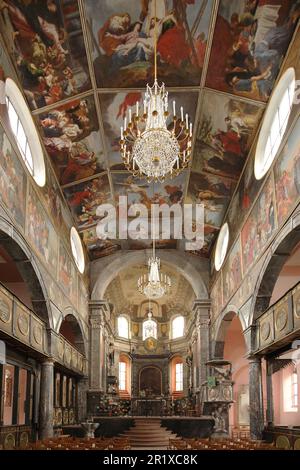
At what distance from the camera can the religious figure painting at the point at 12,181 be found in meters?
12.1

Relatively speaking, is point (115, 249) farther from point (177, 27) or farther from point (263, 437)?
point (177, 27)

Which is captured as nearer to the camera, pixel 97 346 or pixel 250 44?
pixel 250 44

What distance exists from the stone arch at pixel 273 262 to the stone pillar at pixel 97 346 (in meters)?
12.0

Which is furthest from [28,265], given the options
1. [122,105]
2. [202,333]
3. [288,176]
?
[202,333]

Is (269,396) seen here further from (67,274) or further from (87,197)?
(87,197)

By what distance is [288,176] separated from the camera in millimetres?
12516

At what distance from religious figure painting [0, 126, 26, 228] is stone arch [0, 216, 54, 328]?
472 mm

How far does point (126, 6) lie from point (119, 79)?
275 cm

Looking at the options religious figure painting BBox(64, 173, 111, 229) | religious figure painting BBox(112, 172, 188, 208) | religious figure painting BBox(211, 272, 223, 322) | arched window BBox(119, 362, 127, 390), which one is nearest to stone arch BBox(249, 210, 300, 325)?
religious figure painting BBox(112, 172, 188, 208)

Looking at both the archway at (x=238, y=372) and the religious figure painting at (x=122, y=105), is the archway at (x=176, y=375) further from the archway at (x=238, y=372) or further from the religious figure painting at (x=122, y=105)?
the religious figure painting at (x=122, y=105)

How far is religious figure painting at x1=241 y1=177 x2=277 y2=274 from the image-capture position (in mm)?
14283

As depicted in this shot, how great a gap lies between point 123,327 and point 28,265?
76.8 feet

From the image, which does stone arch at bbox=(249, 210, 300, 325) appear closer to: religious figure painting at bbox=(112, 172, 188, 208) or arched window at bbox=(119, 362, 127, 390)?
religious figure painting at bbox=(112, 172, 188, 208)
